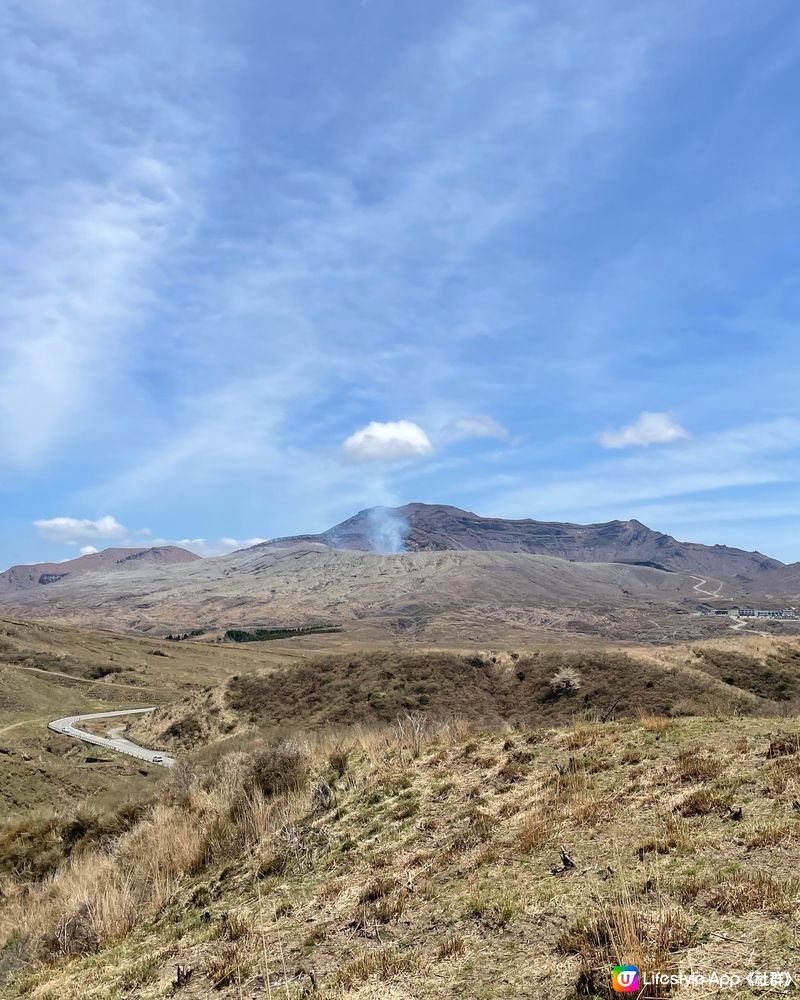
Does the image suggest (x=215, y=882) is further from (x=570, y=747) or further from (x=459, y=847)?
(x=570, y=747)

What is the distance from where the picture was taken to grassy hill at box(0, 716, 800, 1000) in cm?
538

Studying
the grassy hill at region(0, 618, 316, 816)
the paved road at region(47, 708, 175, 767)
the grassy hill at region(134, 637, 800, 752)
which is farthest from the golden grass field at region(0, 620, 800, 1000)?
the paved road at region(47, 708, 175, 767)

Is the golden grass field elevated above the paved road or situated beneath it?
elevated above

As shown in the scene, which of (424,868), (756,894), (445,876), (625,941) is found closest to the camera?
(625,941)

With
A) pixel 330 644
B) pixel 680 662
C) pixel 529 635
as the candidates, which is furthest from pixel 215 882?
pixel 529 635

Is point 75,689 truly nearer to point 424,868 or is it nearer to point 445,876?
point 424,868

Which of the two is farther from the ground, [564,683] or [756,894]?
[756,894]

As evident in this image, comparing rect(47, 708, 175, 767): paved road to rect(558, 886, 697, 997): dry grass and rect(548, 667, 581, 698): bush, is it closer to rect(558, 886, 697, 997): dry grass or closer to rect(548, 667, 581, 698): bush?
rect(548, 667, 581, 698): bush

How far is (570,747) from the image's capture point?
38.8 feet

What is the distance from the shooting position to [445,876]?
7664 mm

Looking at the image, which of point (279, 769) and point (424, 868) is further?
point (279, 769)

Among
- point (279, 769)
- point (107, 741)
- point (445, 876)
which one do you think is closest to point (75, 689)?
point (107, 741)

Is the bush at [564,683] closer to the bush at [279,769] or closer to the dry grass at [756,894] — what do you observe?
the bush at [279,769]

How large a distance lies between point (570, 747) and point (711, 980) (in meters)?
7.57
